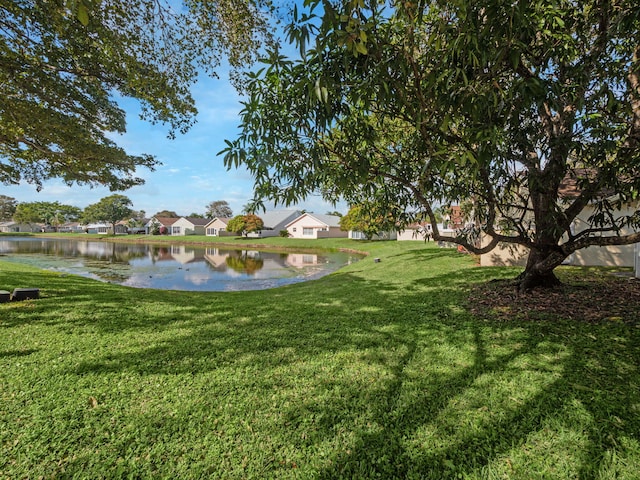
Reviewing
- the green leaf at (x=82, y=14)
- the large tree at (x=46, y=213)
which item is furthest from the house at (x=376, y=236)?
the large tree at (x=46, y=213)

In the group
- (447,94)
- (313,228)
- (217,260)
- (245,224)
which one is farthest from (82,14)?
(313,228)

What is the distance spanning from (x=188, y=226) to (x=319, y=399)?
201 feet

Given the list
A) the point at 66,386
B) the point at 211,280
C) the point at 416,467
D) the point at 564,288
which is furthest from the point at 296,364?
the point at 211,280

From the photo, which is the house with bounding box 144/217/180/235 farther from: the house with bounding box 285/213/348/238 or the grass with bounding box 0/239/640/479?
the grass with bounding box 0/239/640/479

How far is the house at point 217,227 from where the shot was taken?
5228 cm

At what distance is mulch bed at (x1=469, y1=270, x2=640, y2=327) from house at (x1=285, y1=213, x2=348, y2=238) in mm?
38444

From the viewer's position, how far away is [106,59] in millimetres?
6113

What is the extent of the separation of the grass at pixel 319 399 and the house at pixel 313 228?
132ft

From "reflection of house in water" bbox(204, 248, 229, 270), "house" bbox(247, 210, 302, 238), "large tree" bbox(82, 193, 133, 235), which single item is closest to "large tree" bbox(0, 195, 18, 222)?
"large tree" bbox(82, 193, 133, 235)

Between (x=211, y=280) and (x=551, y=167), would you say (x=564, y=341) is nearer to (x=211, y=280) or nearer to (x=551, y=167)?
(x=551, y=167)

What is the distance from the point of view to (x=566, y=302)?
4.94m

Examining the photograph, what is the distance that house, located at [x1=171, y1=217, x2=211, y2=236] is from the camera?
189ft

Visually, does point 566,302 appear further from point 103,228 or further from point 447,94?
point 103,228

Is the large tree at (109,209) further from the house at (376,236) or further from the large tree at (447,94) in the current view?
the large tree at (447,94)
